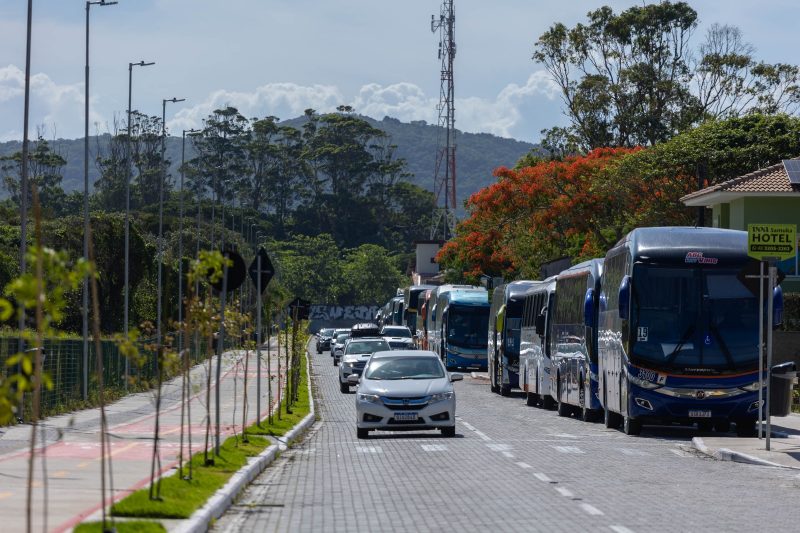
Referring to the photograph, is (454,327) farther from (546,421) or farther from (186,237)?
(186,237)

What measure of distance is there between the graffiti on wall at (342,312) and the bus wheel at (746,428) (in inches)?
5019

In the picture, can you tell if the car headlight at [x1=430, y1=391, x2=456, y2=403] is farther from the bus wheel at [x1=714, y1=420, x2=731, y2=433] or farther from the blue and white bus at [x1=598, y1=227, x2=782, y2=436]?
the bus wheel at [x1=714, y1=420, x2=731, y2=433]

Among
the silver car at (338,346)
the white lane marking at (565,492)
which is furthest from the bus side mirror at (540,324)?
the silver car at (338,346)

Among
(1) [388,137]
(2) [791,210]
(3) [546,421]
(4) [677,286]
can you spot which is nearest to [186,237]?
(2) [791,210]

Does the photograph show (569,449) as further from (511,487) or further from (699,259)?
(511,487)

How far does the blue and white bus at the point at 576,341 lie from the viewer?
31.2m

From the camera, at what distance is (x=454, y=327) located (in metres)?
59.8

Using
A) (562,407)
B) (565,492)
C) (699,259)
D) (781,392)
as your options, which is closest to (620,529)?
(565,492)

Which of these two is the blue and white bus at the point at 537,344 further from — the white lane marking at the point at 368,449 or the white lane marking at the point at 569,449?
the white lane marking at the point at 368,449

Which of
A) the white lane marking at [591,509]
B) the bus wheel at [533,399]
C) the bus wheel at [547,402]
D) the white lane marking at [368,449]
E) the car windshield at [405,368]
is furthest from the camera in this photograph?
the bus wheel at [533,399]

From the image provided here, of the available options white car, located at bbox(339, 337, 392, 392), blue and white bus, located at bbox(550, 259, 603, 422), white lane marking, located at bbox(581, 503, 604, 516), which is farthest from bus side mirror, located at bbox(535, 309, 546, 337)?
white lane marking, located at bbox(581, 503, 604, 516)

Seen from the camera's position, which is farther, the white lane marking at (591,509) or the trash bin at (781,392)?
the trash bin at (781,392)

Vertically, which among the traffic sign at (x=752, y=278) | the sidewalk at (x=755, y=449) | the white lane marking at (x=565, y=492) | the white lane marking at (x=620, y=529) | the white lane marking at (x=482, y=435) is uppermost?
the traffic sign at (x=752, y=278)

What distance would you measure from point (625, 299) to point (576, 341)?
24.1 ft
